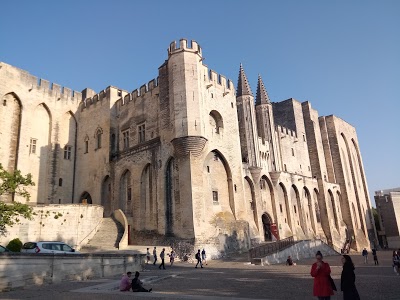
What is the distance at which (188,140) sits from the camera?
25156mm

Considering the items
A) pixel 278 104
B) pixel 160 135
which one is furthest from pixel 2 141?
pixel 278 104

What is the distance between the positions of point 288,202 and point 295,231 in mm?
3564

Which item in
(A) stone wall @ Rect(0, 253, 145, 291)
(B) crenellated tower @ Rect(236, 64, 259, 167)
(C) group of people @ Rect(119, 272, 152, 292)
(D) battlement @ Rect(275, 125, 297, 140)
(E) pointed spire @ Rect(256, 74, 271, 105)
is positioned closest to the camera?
(C) group of people @ Rect(119, 272, 152, 292)

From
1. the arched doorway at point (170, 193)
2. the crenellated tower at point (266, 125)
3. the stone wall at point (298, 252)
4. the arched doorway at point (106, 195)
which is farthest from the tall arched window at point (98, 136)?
the stone wall at point (298, 252)

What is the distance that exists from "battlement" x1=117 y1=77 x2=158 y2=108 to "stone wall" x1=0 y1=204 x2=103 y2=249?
11.8 metres

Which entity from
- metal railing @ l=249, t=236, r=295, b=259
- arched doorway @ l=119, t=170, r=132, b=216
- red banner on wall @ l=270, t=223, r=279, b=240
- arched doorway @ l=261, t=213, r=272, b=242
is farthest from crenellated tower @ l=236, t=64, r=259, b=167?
arched doorway @ l=119, t=170, r=132, b=216

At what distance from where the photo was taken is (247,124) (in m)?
36.7

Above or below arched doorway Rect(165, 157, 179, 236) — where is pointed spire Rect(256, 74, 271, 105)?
above

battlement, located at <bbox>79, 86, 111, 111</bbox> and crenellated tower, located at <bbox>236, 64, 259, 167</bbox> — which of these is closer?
battlement, located at <bbox>79, 86, 111, 111</bbox>

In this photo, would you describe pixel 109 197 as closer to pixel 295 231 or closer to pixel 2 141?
pixel 2 141

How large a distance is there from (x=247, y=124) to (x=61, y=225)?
21746mm

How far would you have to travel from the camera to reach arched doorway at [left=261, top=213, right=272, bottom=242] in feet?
121

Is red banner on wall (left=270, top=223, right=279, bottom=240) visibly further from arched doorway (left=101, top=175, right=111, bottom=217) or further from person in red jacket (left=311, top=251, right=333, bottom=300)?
person in red jacket (left=311, top=251, right=333, bottom=300)

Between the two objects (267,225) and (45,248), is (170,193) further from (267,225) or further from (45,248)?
(267,225)
